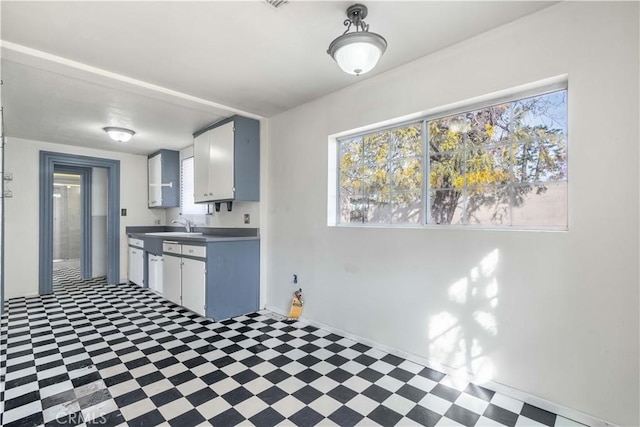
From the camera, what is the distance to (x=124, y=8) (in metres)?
1.75

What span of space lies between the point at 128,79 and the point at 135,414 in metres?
2.46

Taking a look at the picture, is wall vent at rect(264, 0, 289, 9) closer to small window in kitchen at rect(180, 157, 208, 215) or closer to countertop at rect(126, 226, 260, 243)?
countertop at rect(126, 226, 260, 243)

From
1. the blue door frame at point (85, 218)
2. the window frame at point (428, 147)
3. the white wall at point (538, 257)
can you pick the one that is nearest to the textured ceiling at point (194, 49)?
the white wall at point (538, 257)

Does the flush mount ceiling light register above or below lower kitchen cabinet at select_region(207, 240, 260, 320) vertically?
above

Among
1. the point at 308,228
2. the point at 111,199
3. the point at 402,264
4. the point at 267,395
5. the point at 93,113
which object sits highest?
the point at 93,113

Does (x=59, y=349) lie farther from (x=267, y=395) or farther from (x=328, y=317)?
(x=328, y=317)

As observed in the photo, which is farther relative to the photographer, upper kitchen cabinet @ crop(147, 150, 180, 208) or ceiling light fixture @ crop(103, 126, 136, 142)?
upper kitchen cabinet @ crop(147, 150, 180, 208)

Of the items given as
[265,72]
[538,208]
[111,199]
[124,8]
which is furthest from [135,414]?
[111,199]

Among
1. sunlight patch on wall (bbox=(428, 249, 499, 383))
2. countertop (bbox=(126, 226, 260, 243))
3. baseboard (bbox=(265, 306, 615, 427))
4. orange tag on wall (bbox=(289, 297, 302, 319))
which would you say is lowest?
baseboard (bbox=(265, 306, 615, 427))

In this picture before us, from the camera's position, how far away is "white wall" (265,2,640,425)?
157cm

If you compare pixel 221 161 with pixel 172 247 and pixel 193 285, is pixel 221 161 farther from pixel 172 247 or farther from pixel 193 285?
pixel 193 285

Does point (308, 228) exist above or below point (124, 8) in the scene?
below

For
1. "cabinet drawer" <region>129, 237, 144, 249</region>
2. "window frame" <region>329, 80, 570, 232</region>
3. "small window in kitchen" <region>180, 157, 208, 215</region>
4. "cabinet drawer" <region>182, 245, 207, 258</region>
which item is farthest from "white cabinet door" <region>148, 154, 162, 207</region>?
"window frame" <region>329, 80, 570, 232</region>

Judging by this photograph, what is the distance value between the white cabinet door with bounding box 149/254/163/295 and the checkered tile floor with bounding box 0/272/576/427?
104 centimetres
